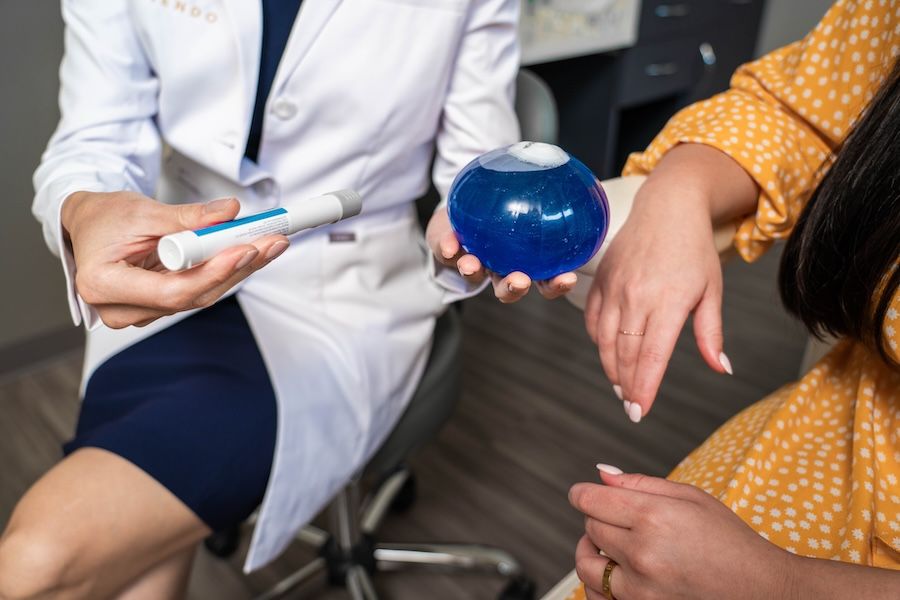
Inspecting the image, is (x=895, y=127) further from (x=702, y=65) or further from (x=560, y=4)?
(x=702, y=65)

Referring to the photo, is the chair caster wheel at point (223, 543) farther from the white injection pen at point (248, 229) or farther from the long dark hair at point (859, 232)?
the long dark hair at point (859, 232)

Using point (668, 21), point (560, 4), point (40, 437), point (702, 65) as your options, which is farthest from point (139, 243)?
point (702, 65)

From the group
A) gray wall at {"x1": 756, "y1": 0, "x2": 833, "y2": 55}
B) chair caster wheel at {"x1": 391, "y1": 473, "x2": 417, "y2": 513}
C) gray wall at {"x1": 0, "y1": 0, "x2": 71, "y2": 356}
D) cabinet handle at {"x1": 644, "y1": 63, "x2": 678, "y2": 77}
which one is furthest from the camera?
gray wall at {"x1": 756, "y1": 0, "x2": 833, "y2": 55}

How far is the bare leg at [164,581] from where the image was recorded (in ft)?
2.58

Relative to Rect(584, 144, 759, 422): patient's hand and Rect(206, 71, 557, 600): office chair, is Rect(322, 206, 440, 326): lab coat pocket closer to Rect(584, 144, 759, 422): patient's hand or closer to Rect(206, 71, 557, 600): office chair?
Rect(206, 71, 557, 600): office chair

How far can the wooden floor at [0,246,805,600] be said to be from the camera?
1369mm

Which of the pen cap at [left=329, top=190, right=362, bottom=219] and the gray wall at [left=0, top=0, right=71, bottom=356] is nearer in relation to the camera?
the pen cap at [left=329, top=190, right=362, bottom=219]

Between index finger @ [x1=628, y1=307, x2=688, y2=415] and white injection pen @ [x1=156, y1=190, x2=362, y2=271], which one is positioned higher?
white injection pen @ [x1=156, y1=190, x2=362, y2=271]

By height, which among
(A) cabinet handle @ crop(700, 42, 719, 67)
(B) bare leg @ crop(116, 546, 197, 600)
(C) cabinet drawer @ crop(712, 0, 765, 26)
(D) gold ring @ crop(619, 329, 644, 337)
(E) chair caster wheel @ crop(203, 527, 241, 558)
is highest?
(D) gold ring @ crop(619, 329, 644, 337)

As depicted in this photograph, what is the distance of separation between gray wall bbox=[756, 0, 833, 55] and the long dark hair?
9.65 ft

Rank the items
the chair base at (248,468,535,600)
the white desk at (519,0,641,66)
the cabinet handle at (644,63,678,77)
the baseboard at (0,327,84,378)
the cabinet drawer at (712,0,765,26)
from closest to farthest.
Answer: the chair base at (248,468,535,600)
the baseboard at (0,327,84,378)
the white desk at (519,0,641,66)
the cabinet handle at (644,63,678,77)
the cabinet drawer at (712,0,765,26)

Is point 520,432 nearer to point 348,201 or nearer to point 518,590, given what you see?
point 518,590

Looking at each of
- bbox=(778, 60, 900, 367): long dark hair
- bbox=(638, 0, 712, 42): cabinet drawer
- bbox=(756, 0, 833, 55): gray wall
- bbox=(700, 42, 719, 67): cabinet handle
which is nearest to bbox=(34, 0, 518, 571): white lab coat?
bbox=(778, 60, 900, 367): long dark hair

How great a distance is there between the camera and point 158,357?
0.88 m
